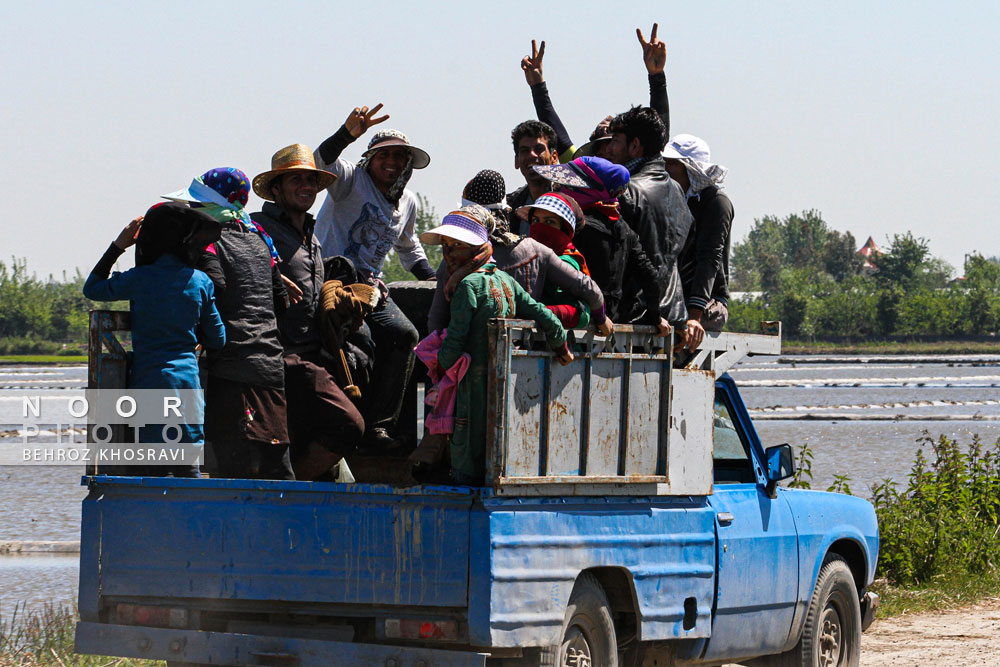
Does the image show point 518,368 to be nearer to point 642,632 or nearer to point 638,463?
point 638,463

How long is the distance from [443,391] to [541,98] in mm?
3380

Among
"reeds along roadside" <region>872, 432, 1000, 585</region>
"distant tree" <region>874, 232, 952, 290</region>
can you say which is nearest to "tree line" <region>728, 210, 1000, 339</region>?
"distant tree" <region>874, 232, 952, 290</region>

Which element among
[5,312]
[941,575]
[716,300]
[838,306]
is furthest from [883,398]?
[5,312]

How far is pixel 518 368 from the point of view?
5305 millimetres

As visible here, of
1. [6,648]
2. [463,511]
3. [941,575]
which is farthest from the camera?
[941,575]

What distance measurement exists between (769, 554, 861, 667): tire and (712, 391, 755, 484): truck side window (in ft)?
2.66

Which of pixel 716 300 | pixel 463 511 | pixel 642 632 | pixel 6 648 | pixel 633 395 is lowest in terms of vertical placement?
pixel 6 648

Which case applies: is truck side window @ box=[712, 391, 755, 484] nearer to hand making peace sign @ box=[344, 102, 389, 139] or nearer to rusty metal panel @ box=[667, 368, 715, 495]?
rusty metal panel @ box=[667, 368, 715, 495]

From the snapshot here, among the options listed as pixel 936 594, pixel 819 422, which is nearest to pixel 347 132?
pixel 936 594

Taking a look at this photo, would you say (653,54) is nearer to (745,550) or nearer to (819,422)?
(745,550)

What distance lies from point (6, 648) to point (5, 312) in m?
106

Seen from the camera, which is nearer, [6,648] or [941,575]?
[6,648]

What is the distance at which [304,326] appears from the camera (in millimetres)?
6797

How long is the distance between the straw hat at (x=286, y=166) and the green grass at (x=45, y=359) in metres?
71.7
